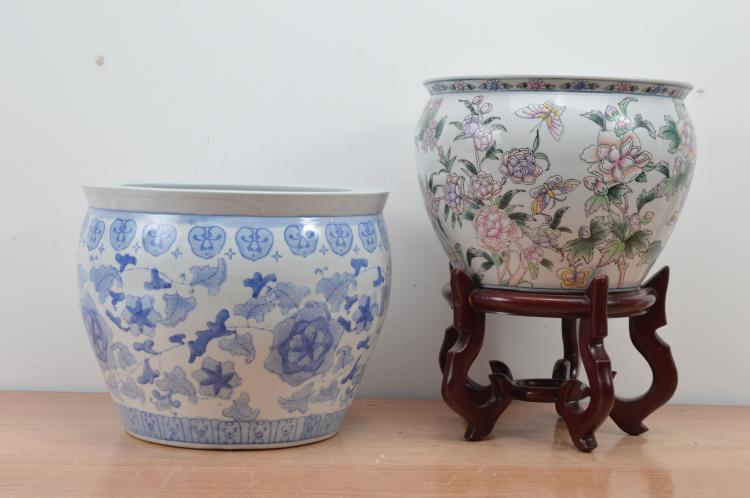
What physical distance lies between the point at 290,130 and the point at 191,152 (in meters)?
0.13

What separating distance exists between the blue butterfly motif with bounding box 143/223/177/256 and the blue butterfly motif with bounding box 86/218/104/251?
61 mm

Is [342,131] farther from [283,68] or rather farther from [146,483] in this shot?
[146,483]

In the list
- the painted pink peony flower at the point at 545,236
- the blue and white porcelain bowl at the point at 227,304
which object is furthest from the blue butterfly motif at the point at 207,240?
the painted pink peony flower at the point at 545,236

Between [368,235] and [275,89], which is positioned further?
[275,89]

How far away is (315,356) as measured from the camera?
1030 millimetres

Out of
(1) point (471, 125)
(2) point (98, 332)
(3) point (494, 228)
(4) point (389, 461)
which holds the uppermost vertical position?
(1) point (471, 125)

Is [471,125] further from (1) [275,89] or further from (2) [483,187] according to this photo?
(1) [275,89]

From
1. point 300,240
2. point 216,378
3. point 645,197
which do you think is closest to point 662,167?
point 645,197

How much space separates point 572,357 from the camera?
1.23 metres

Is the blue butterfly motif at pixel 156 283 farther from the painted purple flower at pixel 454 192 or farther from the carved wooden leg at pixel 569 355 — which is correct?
the carved wooden leg at pixel 569 355

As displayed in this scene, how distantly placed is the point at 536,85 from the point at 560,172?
9 centimetres

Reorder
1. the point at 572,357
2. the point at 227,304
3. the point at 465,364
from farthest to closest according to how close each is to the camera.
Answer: the point at 572,357
the point at 465,364
the point at 227,304

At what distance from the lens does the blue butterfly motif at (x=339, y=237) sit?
1027mm

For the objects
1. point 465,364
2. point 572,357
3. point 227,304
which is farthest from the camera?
point 572,357
